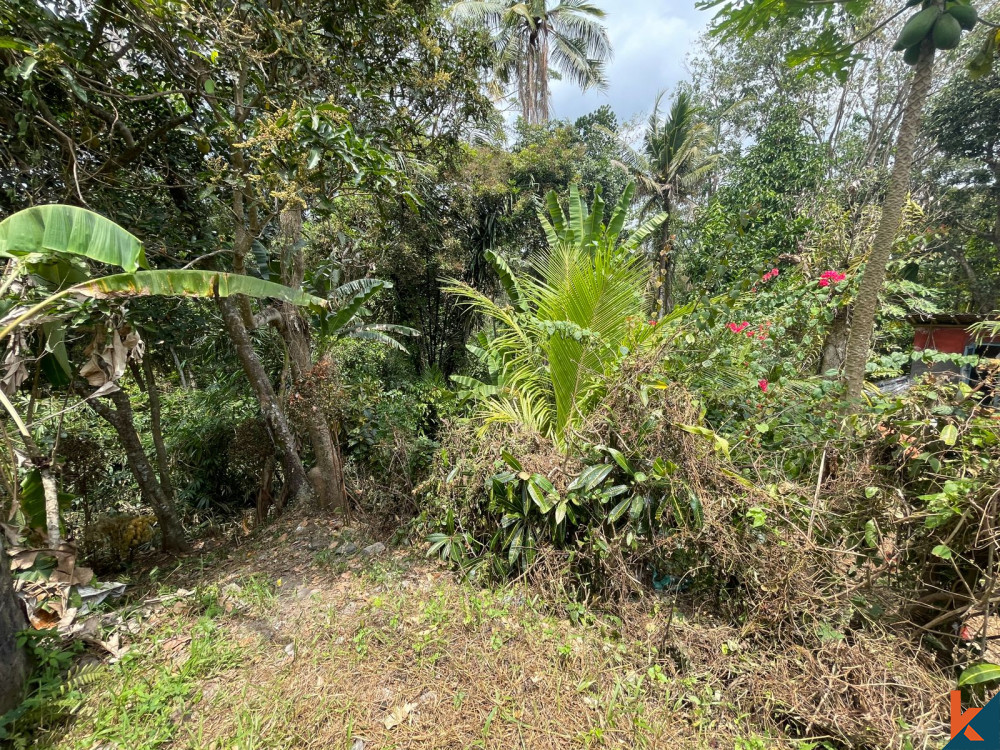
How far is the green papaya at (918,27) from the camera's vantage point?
2.67 metres

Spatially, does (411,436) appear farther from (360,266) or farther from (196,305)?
(360,266)

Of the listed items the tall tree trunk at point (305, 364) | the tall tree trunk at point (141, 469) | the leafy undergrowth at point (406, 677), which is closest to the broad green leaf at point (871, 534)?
the leafy undergrowth at point (406, 677)

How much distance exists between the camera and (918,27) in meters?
2.72

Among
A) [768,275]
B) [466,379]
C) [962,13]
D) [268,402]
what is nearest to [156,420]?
[268,402]

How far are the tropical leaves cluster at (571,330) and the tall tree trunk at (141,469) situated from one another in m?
3.28

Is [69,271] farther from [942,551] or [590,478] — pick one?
[942,551]

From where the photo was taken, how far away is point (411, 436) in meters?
4.43

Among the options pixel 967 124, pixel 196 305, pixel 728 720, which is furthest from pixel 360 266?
pixel 967 124

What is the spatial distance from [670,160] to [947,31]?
10.1 metres

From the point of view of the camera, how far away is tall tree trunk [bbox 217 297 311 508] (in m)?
3.69

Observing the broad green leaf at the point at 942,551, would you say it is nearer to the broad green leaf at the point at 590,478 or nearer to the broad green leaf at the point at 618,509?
the broad green leaf at the point at 618,509

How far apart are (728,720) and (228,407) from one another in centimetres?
612

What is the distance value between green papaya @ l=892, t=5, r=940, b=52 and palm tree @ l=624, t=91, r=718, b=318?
720cm

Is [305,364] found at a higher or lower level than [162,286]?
lower
